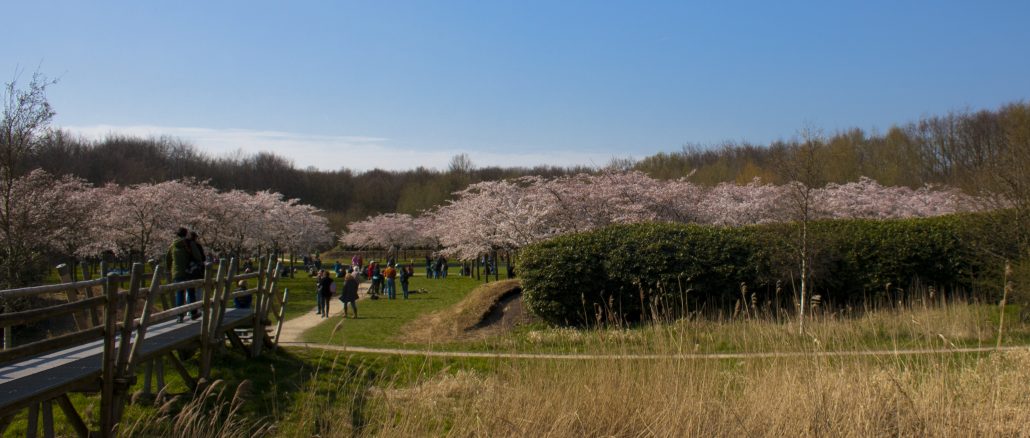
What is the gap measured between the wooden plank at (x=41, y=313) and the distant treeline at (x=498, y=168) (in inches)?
462

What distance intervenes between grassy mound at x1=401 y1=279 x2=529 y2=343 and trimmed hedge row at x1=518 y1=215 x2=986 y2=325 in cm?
95

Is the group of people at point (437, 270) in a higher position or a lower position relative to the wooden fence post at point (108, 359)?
lower

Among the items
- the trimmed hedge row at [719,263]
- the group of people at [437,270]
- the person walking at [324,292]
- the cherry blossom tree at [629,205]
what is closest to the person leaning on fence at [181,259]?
the trimmed hedge row at [719,263]

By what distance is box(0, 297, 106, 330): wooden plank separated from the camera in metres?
5.50

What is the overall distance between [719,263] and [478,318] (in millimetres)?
4992

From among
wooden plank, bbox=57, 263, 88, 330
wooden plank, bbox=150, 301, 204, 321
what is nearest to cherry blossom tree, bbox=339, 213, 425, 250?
wooden plank, bbox=57, 263, 88, 330

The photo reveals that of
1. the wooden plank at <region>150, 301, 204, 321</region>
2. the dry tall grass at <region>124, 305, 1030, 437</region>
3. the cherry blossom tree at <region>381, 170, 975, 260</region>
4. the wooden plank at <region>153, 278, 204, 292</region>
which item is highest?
the cherry blossom tree at <region>381, 170, 975, 260</region>

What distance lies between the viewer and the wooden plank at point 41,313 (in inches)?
217

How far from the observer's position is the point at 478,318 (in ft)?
53.9

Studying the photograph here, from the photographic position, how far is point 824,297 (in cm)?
1547

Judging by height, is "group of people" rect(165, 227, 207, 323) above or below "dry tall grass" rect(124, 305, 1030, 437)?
above

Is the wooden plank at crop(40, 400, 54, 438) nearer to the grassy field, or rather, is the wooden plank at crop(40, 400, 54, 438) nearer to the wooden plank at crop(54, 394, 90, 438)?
the wooden plank at crop(54, 394, 90, 438)

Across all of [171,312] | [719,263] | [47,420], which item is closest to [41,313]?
[47,420]

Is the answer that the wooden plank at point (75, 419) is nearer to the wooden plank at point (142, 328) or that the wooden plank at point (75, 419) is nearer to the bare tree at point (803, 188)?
the wooden plank at point (142, 328)
